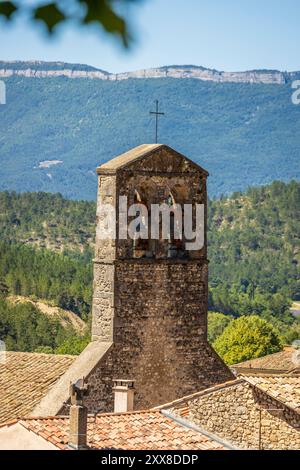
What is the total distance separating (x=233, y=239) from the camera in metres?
158

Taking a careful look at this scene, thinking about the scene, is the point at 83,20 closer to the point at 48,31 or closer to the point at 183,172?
the point at 48,31

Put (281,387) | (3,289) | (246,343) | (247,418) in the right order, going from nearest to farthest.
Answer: (247,418)
(281,387)
(246,343)
(3,289)

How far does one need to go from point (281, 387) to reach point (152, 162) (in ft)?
13.4

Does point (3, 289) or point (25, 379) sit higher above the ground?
point (3, 289)

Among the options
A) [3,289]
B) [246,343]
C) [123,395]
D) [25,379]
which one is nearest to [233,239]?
[3,289]

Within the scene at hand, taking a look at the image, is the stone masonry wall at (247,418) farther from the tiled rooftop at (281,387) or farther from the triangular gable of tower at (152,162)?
the triangular gable of tower at (152,162)

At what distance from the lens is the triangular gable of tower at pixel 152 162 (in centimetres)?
2258

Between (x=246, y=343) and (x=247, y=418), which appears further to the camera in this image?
(x=246, y=343)

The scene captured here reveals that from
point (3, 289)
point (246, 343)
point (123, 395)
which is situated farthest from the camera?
point (3, 289)

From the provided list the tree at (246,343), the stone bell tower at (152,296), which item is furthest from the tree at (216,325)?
the stone bell tower at (152,296)

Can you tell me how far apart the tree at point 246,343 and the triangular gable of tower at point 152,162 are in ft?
104

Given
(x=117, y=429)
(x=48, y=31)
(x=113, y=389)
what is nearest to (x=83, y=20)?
(x=48, y=31)

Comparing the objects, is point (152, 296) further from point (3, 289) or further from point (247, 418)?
point (3, 289)

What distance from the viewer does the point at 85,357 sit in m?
22.3
